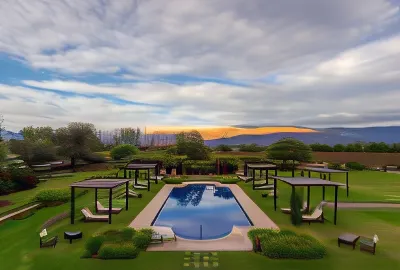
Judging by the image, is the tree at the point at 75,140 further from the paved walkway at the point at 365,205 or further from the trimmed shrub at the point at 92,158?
the paved walkway at the point at 365,205

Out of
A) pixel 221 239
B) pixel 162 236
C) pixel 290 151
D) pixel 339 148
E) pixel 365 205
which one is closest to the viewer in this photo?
pixel 162 236

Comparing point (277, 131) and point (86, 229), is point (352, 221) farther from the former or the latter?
point (277, 131)

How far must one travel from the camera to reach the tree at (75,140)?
3153 centimetres

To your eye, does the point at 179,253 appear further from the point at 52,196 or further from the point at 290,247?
the point at 52,196

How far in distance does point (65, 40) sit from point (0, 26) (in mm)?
3274

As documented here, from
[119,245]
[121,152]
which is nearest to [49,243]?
[119,245]

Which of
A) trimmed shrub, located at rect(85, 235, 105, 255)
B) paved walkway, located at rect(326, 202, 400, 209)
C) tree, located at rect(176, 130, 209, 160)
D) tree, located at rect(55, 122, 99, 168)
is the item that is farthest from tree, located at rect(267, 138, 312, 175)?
trimmed shrub, located at rect(85, 235, 105, 255)

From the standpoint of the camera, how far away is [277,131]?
7300 centimetres

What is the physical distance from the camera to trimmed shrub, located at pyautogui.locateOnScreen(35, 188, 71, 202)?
609 inches

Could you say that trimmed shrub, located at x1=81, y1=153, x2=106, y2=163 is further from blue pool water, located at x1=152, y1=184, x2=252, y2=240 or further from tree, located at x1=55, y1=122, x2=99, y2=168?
blue pool water, located at x1=152, y1=184, x2=252, y2=240

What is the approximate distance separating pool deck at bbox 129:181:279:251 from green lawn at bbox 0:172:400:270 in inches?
16.5

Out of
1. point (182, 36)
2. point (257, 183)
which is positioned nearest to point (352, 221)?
point (257, 183)

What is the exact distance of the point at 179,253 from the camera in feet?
30.0

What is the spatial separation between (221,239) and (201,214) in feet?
15.9
